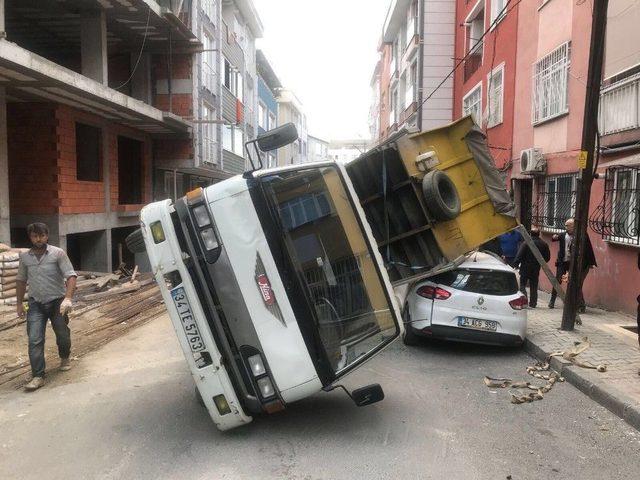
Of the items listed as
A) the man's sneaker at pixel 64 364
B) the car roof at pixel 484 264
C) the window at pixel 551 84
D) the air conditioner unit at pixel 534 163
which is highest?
the window at pixel 551 84

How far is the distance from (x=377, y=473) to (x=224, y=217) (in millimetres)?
2213

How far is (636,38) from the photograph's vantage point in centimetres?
884

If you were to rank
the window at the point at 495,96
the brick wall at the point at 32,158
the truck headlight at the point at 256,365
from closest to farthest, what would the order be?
the truck headlight at the point at 256,365 → the brick wall at the point at 32,158 → the window at the point at 495,96

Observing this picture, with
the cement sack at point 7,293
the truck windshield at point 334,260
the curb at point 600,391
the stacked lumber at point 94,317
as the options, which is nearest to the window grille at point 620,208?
the curb at point 600,391

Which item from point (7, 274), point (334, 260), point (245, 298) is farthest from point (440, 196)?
point (7, 274)

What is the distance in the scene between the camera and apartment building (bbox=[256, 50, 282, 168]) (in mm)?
36625

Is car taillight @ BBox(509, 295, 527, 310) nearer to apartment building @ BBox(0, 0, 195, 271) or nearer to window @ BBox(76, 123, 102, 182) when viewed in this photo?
apartment building @ BBox(0, 0, 195, 271)

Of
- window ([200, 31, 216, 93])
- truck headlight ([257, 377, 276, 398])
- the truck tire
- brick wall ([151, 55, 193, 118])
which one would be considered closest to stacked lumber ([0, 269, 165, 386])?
the truck tire

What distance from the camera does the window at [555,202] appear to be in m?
11.8

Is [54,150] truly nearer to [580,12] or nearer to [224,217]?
[224,217]

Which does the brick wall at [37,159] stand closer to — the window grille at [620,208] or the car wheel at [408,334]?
the car wheel at [408,334]

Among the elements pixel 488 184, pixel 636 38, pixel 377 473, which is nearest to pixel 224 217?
pixel 377 473

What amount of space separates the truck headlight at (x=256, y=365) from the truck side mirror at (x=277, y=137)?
1.64 metres

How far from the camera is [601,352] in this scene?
7.21 meters
